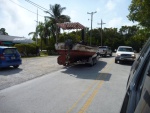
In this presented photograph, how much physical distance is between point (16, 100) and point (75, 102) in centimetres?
192

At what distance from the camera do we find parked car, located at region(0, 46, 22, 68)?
15234mm

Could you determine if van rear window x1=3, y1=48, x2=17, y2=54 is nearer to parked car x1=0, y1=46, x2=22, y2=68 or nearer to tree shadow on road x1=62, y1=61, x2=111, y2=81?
parked car x1=0, y1=46, x2=22, y2=68

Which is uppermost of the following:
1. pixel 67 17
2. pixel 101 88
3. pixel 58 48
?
pixel 67 17

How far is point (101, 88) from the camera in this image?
9773mm

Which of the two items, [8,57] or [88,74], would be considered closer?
[88,74]

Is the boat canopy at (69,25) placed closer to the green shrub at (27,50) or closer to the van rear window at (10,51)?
the van rear window at (10,51)

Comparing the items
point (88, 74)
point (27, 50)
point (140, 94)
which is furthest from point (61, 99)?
point (27, 50)

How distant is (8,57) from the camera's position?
15.7 m

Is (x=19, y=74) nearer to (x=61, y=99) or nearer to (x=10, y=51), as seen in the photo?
(x=10, y=51)

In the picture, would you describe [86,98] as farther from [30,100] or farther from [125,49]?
[125,49]

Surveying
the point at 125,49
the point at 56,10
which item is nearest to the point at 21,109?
the point at 125,49

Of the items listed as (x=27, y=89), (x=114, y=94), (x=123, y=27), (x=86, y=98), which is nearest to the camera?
(x=86, y=98)

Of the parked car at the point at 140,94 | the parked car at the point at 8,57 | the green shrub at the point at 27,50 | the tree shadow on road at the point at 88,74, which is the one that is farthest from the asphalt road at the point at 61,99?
the green shrub at the point at 27,50

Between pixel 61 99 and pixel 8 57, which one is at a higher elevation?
pixel 8 57
